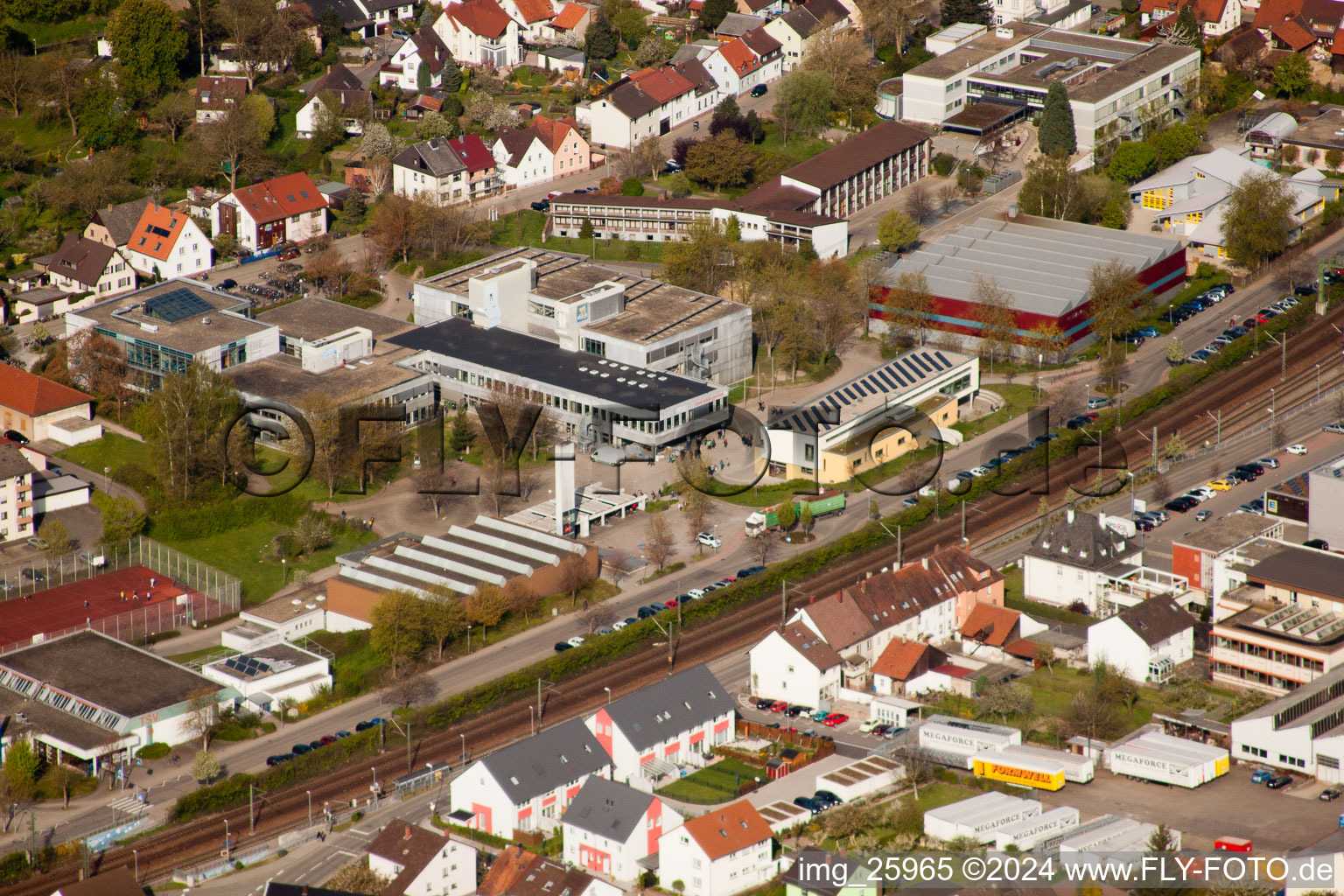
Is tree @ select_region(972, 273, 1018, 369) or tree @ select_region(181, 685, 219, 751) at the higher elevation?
tree @ select_region(972, 273, 1018, 369)

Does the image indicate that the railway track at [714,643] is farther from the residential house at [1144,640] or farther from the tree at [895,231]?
the tree at [895,231]

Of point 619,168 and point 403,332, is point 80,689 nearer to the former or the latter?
point 403,332

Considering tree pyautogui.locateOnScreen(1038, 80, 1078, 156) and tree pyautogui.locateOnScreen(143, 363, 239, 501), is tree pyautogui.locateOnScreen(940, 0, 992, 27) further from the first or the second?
tree pyautogui.locateOnScreen(143, 363, 239, 501)

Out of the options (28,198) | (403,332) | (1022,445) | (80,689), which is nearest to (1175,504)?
(1022,445)

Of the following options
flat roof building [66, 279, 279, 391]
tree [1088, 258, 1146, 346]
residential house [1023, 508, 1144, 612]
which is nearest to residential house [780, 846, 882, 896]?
residential house [1023, 508, 1144, 612]

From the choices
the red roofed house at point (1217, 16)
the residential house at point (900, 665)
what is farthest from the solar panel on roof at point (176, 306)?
the red roofed house at point (1217, 16)

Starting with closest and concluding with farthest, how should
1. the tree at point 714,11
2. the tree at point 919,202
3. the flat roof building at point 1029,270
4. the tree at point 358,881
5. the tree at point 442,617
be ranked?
1. the tree at point 358,881
2. the tree at point 442,617
3. the flat roof building at point 1029,270
4. the tree at point 919,202
5. the tree at point 714,11
